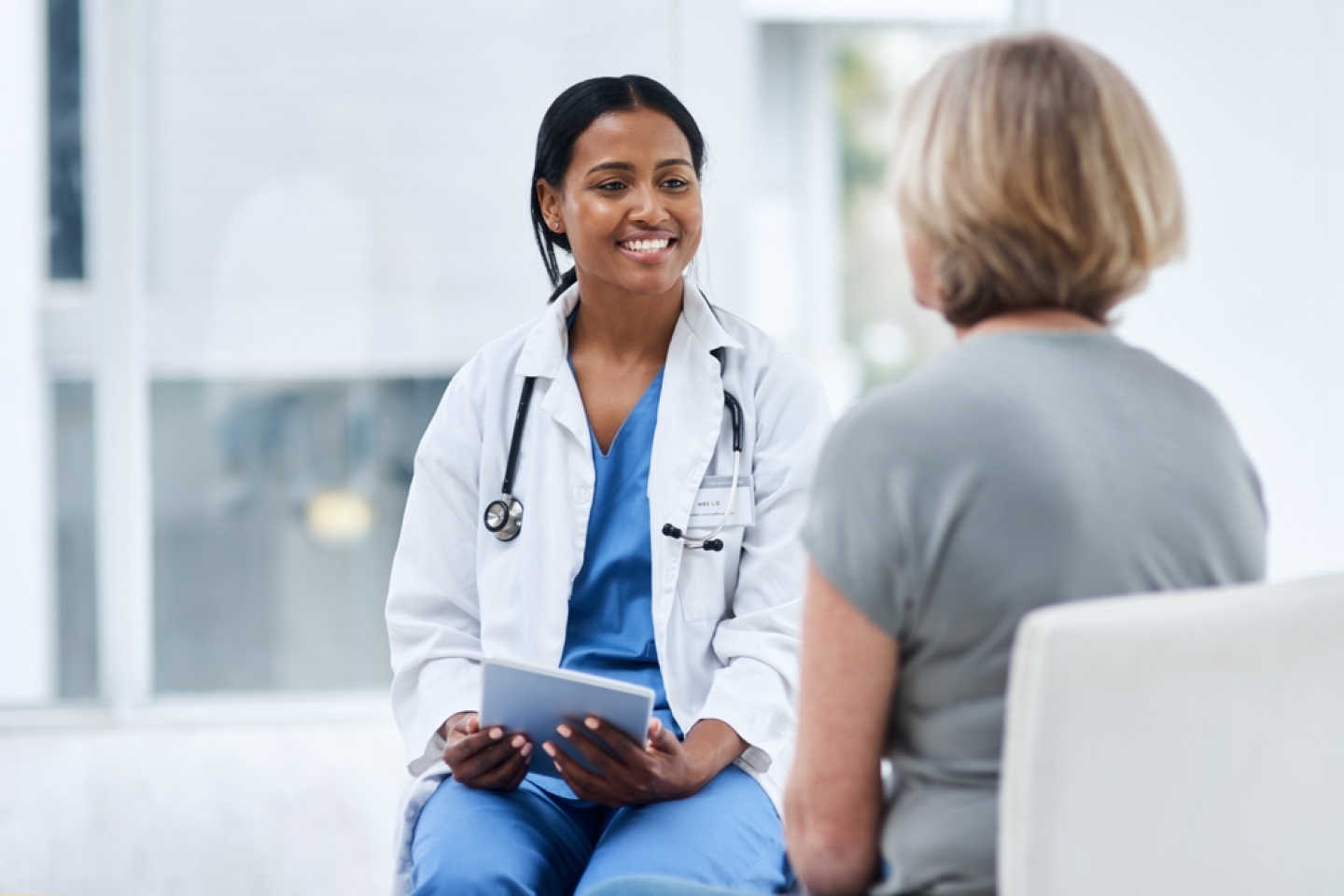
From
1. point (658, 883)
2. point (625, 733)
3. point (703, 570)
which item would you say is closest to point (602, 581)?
point (703, 570)

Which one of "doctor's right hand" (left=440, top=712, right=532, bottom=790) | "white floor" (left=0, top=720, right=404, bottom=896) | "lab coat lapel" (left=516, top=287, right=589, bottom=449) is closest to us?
"doctor's right hand" (left=440, top=712, right=532, bottom=790)

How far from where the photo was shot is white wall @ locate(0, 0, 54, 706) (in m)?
3.46

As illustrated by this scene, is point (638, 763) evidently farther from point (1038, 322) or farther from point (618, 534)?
point (1038, 322)

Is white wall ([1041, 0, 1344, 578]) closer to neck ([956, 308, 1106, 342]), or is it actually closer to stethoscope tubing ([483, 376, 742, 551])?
stethoscope tubing ([483, 376, 742, 551])

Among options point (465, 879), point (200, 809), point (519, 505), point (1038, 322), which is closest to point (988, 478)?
point (1038, 322)

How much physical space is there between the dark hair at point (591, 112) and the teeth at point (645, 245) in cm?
13

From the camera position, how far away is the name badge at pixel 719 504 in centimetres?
152

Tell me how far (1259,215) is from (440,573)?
2.89m

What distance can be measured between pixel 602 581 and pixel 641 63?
2.33m

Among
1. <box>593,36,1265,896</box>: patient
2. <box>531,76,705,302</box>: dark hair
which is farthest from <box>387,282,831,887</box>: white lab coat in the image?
<box>593,36,1265,896</box>: patient

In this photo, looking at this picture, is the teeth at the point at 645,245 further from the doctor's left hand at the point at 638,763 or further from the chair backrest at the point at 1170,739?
the chair backrest at the point at 1170,739

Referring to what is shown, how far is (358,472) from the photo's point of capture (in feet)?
12.0

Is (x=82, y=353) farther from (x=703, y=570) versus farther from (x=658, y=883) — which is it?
(x=658, y=883)

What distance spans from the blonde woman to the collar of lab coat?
0.69 metres
